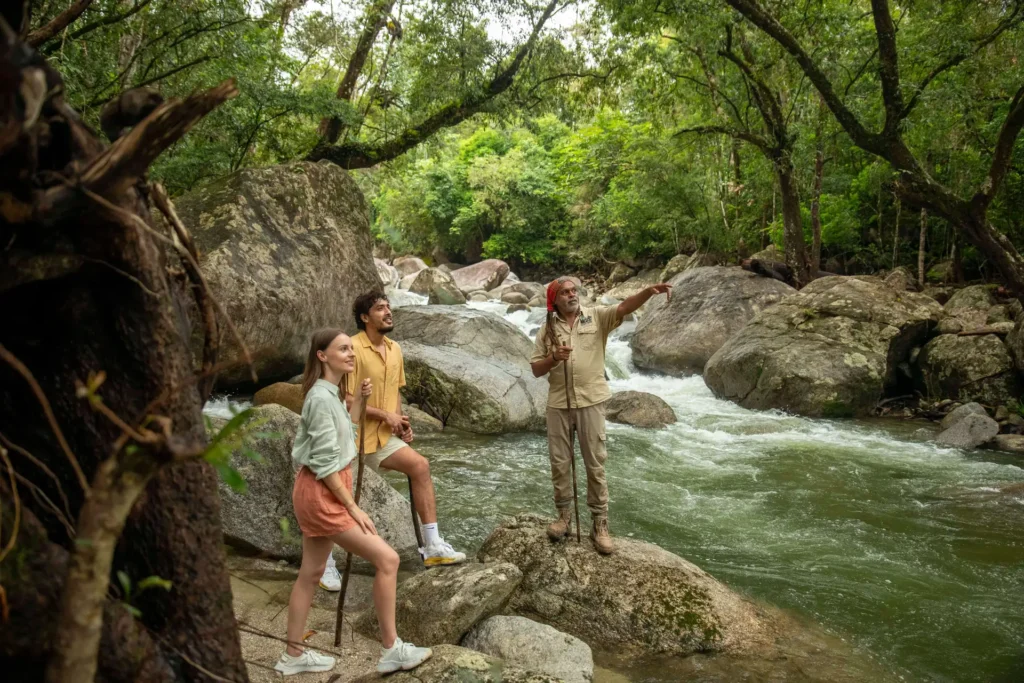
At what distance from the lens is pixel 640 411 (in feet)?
39.3

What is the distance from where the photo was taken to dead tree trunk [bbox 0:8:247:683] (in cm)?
162

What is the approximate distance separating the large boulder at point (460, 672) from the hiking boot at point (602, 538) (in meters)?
1.71

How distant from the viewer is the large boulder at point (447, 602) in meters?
4.36

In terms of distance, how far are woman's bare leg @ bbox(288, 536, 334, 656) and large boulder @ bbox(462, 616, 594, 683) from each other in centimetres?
113

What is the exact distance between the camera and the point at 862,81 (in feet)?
39.2

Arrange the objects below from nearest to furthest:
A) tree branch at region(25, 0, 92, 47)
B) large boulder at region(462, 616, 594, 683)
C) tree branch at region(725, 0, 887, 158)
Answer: large boulder at region(462, 616, 594, 683) → tree branch at region(25, 0, 92, 47) → tree branch at region(725, 0, 887, 158)

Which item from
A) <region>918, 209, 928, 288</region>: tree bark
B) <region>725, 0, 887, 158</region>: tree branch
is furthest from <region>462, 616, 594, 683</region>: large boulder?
<region>918, 209, 928, 288</region>: tree bark

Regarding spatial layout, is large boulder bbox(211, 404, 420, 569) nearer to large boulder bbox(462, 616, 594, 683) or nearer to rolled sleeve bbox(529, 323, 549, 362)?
large boulder bbox(462, 616, 594, 683)

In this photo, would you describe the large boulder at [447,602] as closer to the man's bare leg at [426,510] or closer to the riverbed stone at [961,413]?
the man's bare leg at [426,510]

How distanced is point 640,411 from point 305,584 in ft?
29.1

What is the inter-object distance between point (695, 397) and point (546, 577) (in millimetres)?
9229

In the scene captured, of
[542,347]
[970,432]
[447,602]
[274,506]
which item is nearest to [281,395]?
[274,506]

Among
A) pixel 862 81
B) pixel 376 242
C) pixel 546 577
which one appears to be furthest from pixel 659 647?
pixel 376 242

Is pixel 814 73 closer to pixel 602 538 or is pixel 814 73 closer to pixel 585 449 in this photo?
pixel 585 449
